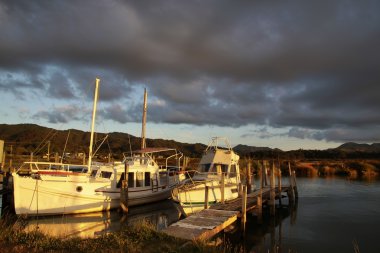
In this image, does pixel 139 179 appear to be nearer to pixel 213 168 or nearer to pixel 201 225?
pixel 213 168

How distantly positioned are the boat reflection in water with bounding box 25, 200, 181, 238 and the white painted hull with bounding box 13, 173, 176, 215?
49cm

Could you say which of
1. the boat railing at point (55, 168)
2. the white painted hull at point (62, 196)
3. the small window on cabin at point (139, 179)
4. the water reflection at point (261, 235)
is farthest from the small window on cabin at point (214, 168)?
the boat railing at point (55, 168)

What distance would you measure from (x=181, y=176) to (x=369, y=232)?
16373 millimetres

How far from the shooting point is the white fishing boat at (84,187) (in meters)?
20.6

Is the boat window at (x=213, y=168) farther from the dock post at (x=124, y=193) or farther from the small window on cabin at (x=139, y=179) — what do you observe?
the dock post at (x=124, y=193)

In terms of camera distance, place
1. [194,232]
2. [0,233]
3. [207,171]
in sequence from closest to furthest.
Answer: [0,233] → [194,232] → [207,171]

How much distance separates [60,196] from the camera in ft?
70.8

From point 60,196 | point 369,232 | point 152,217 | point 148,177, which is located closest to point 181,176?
point 148,177

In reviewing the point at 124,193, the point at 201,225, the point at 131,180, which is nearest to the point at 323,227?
the point at 201,225

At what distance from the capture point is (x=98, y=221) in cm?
2116

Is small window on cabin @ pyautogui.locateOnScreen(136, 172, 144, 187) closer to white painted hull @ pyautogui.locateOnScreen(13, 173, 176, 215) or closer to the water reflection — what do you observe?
white painted hull @ pyautogui.locateOnScreen(13, 173, 176, 215)

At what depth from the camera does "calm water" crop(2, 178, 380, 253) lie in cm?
1694

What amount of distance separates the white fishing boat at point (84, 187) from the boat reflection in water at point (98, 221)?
62cm

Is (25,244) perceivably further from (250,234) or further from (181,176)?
(181,176)
